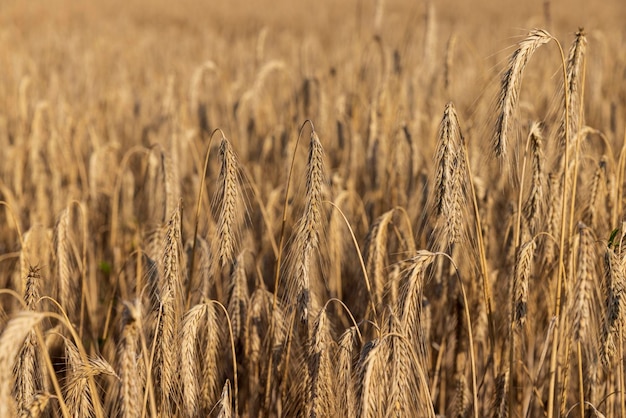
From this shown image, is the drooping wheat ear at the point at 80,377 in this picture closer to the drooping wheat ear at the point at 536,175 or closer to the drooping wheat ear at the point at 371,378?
the drooping wheat ear at the point at 371,378

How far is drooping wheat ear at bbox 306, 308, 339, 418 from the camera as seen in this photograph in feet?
4.52

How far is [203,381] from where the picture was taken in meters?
1.66

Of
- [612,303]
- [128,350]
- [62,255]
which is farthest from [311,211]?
[62,255]

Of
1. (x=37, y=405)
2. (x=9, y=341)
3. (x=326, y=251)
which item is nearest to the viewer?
(x=9, y=341)

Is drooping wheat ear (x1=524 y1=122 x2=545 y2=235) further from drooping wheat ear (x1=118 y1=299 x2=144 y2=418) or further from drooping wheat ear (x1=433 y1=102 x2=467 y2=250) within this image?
drooping wheat ear (x1=118 y1=299 x2=144 y2=418)

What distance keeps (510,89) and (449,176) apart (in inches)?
8.7

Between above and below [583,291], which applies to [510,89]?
above

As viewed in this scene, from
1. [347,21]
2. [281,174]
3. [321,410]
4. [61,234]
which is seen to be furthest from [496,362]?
[347,21]

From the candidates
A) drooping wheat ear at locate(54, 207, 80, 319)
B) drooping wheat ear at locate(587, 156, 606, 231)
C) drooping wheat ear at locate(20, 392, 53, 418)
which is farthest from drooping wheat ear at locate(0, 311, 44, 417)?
drooping wheat ear at locate(587, 156, 606, 231)

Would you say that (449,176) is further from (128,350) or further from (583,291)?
(128,350)

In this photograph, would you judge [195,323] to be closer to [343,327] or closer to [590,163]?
A: [343,327]

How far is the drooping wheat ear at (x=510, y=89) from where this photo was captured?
136 cm

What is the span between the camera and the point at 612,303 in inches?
52.5

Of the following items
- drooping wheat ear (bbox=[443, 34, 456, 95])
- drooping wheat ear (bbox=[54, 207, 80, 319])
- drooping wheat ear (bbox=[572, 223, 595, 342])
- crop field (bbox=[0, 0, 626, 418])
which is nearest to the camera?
drooping wheat ear (bbox=[572, 223, 595, 342])
